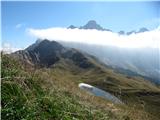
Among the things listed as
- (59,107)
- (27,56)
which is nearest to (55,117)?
(59,107)

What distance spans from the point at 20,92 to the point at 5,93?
0.35 meters

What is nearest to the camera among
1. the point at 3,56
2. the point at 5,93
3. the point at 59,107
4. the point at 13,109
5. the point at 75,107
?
the point at 13,109

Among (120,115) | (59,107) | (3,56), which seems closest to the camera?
(59,107)

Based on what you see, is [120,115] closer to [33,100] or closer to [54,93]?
[54,93]

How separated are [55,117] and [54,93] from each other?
1.55 meters

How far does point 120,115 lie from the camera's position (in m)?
10.2

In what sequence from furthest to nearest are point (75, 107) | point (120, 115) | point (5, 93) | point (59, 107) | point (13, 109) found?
point (120, 115), point (75, 107), point (59, 107), point (5, 93), point (13, 109)

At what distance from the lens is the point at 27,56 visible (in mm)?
10195

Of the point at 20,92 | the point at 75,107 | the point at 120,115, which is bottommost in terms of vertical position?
the point at 120,115

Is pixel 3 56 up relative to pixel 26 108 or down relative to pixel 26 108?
up

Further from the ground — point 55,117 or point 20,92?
point 20,92

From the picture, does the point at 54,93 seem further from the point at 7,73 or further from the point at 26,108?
the point at 26,108

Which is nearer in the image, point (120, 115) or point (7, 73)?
point (7, 73)

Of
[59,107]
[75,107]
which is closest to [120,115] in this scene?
[75,107]
